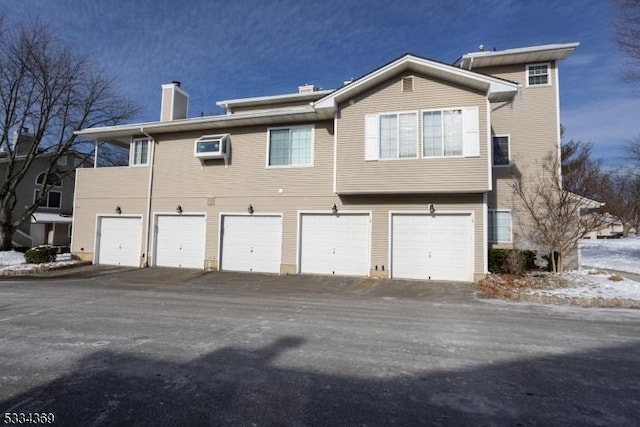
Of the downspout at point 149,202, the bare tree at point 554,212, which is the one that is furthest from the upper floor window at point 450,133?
the downspout at point 149,202

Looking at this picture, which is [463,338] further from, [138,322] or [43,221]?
[43,221]

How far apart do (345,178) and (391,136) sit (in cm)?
205

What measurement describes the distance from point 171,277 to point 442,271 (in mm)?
9385

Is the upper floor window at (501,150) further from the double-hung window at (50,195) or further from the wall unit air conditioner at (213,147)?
the double-hung window at (50,195)

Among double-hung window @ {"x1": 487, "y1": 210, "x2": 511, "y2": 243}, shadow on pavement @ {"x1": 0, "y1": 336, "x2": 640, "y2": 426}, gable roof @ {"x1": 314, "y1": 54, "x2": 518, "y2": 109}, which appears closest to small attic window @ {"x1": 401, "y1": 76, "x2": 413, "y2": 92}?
gable roof @ {"x1": 314, "y1": 54, "x2": 518, "y2": 109}

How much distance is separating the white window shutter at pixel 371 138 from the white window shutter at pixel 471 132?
2.72 metres

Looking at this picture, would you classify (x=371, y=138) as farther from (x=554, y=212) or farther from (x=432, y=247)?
(x=554, y=212)

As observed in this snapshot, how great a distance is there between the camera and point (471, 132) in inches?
442

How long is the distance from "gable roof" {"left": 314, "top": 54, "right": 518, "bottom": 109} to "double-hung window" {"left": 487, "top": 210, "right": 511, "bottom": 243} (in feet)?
15.5

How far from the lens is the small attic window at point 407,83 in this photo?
1198cm

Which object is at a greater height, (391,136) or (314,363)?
(391,136)

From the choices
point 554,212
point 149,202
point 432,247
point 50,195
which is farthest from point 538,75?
point 50,195

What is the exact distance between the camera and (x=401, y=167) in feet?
38.5

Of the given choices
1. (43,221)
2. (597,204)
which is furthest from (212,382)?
(43,221)
